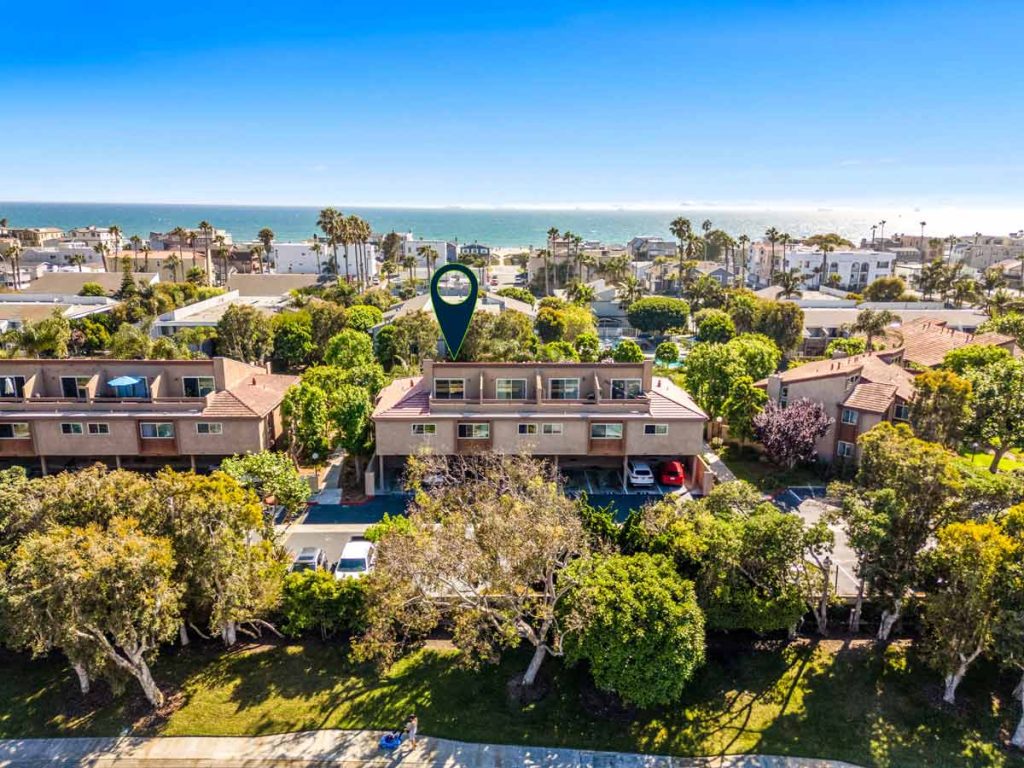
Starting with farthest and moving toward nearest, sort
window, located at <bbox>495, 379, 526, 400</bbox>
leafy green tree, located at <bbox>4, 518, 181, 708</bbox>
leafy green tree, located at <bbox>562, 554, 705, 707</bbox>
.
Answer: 1. window, located at <bbox>495, 379, 526, 400</bbox>
2. leafy green tree, located at <bbox>562, 554, 705, 707</bbox>
3. leafy green tree, located at <bbox>4, 518, 181, 708</bbox>

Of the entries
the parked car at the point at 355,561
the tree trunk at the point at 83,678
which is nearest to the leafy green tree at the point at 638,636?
the parked car at the point at 355,561

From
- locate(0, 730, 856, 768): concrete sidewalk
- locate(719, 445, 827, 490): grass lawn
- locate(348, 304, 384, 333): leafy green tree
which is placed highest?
locate(348, 304, 384, 333): leafy green tree

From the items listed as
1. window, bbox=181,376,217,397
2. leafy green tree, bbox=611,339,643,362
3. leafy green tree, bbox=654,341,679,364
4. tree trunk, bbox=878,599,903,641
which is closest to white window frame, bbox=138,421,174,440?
window, bbox=181,376,217,397

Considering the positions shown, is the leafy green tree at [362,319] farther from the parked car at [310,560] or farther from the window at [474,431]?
the parked car at [310,560]

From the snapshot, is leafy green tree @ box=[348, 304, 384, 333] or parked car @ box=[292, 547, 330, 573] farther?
leafy green tree @ box=[348, 304, 384, 333]

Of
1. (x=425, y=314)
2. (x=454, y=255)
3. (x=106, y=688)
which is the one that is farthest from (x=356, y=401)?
(x=454, y=255)

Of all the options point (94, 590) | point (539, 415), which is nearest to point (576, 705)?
point (94, 590)

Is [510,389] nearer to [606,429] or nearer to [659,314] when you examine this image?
[606,429]

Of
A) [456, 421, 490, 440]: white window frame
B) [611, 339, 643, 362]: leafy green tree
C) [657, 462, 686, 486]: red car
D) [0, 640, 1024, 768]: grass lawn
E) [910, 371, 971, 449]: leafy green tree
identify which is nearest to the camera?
[0, 640, 1024, 768]: grass lawn

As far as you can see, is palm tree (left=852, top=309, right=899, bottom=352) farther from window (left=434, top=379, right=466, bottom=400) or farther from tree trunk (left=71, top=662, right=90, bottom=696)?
tree trunk (left=71, top=662, right=90, bottom=696)
